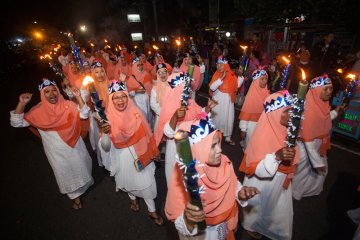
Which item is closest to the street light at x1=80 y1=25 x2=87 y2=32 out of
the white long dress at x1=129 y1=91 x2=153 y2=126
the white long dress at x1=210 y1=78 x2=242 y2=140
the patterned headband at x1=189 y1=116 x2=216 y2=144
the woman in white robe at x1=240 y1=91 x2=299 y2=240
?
the white long dress at x1=129 y1=91 x2=153 y2=126

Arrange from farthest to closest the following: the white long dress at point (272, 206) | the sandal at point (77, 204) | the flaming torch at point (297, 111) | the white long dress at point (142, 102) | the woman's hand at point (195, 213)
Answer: the white long dress at point (142, 102) → the sandal at point (77, 204) → the white long dress at point (272, 206) → the flaming torch at point (297, 111) → the woman's hand at point (195, 213)

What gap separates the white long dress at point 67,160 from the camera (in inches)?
165

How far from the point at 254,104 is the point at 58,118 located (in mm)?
3904

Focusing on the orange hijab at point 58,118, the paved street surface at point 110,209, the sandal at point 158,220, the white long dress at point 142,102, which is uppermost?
the orange hijab at point 58,118

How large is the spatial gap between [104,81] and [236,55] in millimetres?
9477

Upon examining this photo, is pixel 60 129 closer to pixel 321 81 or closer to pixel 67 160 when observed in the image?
pixel 67 160

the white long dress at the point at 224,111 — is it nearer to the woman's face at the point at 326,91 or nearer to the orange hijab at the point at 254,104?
the orange hijab at the point at 254,104

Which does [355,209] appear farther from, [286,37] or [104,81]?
[286,37]

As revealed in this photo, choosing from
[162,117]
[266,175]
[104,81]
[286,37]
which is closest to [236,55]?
[286,37]

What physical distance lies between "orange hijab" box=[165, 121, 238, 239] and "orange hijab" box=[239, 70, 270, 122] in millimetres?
2908

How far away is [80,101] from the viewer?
4.22 m

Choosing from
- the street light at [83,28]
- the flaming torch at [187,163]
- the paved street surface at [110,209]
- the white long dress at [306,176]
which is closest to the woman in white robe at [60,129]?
the paved street surface at [110,209]

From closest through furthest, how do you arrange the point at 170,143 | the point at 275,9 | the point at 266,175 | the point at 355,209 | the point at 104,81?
1. the point at 266,175
2. the point at 170,143
3. the point at 355,209
4. the point at 104,81
5. the point at 275,9

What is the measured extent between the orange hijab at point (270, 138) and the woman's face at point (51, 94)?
11.1 feet
